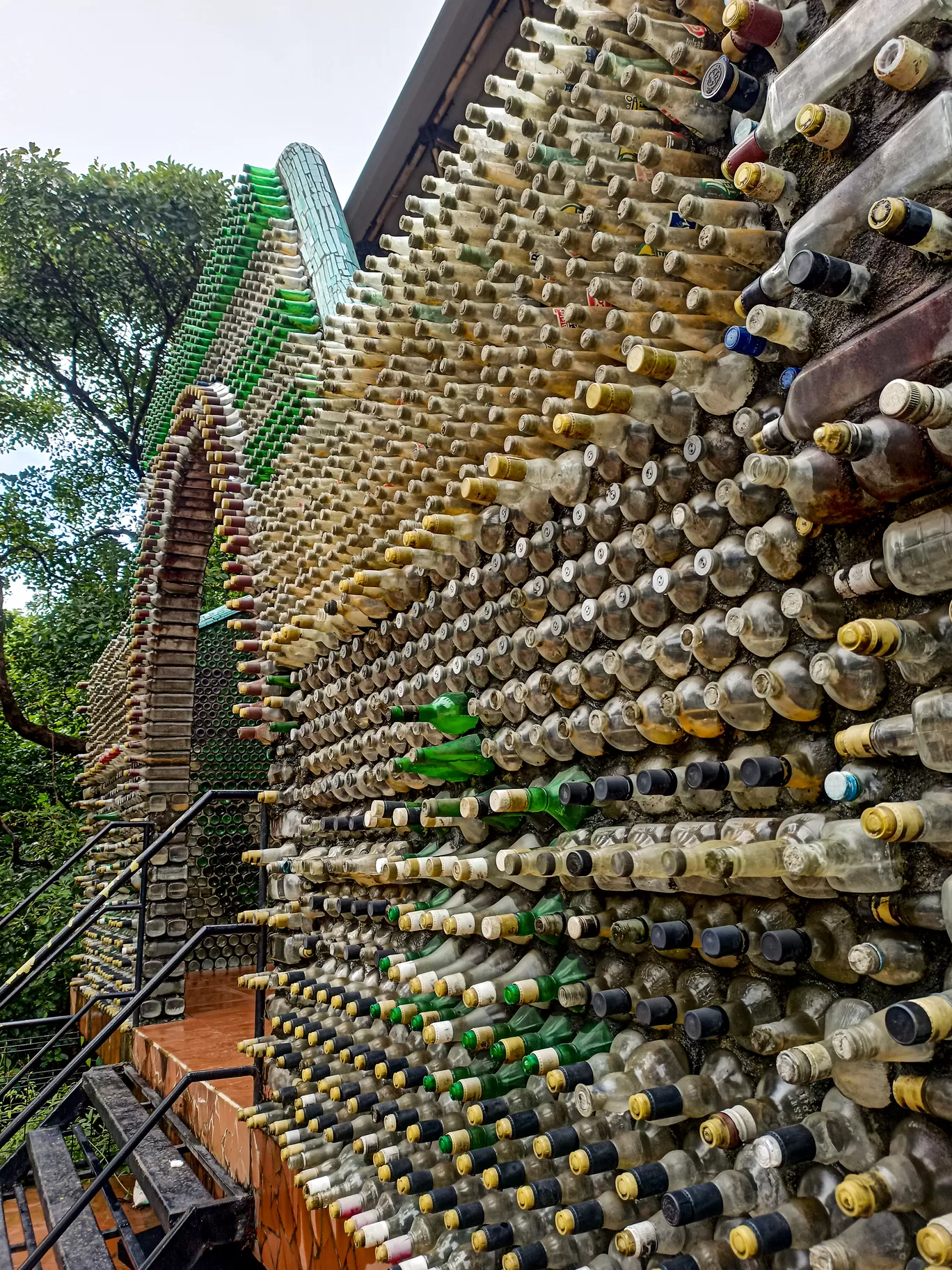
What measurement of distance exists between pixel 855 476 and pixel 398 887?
186 cm

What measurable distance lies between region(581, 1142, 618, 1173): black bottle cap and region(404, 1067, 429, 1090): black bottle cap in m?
0.68

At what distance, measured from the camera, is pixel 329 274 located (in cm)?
418

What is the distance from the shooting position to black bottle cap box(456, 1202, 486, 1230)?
5.43 ft

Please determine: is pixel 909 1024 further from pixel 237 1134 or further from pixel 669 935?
pixel 237 1134

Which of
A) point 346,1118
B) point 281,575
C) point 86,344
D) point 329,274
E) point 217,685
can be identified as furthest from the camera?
point 86,344

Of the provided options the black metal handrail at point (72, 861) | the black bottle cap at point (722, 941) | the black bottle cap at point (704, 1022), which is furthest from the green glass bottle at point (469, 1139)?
the black metal handrail at point (72, 861)

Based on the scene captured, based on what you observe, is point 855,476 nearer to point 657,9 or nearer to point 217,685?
point 657,9

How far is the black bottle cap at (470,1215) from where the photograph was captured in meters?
1.66

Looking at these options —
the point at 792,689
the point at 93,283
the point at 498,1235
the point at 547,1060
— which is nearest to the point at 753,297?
the point at 792,689

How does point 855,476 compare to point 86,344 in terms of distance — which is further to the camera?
point 86,344

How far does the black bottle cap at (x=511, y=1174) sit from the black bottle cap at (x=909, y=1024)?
89cm

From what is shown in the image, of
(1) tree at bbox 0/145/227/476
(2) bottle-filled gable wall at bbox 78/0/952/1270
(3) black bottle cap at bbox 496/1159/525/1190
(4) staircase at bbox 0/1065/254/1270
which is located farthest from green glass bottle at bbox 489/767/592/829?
(1) tree at bbox 0/145/227/476

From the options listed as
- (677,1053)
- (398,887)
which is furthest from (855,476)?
(398,887)

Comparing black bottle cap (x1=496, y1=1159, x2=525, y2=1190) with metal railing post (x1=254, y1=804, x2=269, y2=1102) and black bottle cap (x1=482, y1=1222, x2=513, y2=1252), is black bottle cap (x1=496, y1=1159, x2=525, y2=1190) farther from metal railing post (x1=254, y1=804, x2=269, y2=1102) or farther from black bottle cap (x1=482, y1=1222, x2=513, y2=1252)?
metal railing post (x1=254, y1=804, x2=269, y2=1102)
